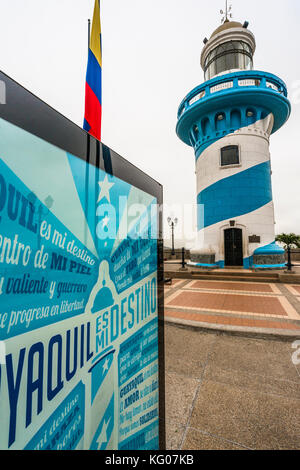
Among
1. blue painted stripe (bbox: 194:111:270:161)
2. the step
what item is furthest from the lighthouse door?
blue painted stripe (bbox: 194:111:270:161)

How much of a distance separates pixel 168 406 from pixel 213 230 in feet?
46.6

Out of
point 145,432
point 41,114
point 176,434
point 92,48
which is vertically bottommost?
point 176,434

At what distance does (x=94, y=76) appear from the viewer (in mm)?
3324

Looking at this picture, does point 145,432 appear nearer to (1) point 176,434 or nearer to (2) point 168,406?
(1) point 176,434

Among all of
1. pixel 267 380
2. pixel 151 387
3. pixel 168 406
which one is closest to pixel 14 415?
pixel 151 387

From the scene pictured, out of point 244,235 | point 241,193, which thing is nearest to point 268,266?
point 244,235

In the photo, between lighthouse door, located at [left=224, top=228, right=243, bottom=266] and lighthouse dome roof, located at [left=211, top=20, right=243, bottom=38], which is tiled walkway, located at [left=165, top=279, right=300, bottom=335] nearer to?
lighthouse door, located at [left=224, top=228, right=243, bottom=266]

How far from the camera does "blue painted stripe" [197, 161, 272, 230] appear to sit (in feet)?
49.8

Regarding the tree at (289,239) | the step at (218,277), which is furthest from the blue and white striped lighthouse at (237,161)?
the tree at (289,239)

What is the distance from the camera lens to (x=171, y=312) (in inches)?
254

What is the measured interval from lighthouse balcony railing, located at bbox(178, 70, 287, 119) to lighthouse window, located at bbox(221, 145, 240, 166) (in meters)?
3.53

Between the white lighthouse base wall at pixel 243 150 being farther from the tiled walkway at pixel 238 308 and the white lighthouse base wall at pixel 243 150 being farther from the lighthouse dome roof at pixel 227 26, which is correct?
the tiled walkway at pixel 238 308

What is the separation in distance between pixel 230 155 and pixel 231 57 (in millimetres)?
8063

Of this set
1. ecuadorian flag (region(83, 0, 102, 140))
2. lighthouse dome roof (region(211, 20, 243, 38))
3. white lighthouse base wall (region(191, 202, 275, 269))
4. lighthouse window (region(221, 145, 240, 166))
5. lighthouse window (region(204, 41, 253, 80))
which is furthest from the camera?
lighthouse dome roof (region(211, 20, 243, 38))
